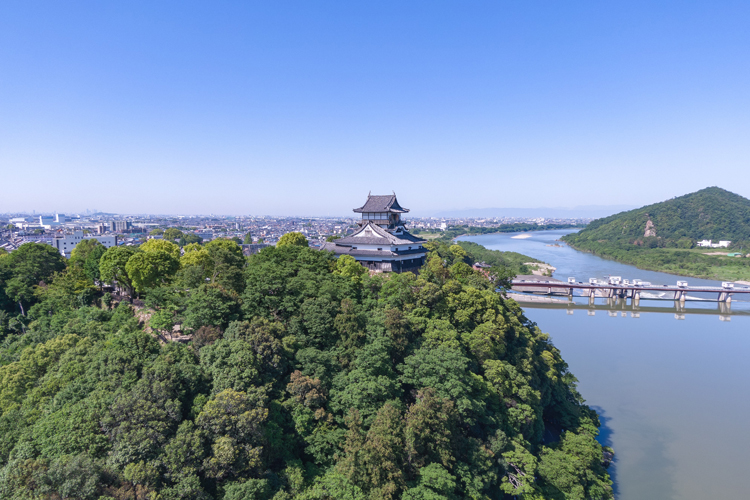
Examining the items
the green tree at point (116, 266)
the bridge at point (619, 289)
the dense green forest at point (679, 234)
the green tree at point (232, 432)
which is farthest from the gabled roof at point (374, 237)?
the dense green forest at point (679, 234)

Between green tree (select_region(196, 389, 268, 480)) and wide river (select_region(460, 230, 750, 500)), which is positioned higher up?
green tree (select_region(196, 389, 268, 480))

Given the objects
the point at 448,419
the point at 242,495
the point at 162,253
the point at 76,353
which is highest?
the point at 162,253

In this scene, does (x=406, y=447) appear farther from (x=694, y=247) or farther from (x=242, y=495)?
(x=694, y=247)

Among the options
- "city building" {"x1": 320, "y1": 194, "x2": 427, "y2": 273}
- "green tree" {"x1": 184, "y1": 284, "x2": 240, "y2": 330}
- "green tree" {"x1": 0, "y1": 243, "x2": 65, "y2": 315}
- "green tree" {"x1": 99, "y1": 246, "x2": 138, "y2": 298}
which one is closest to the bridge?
"city building" {"x1": 320, "y1": 194, "x2": 427, "y2": 273}

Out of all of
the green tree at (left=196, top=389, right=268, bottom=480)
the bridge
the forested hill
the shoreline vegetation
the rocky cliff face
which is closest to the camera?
the green tree at (left=196, top=389, right=268, bottom=480)

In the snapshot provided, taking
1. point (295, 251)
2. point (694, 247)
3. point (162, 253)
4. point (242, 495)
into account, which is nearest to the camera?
point (242, 495)

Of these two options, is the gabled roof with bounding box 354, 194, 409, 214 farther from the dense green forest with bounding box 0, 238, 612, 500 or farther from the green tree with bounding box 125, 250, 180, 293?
the green tree with bounding box 125, 250, 180, 293

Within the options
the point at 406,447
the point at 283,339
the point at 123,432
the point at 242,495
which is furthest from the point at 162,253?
the point at 406,447
